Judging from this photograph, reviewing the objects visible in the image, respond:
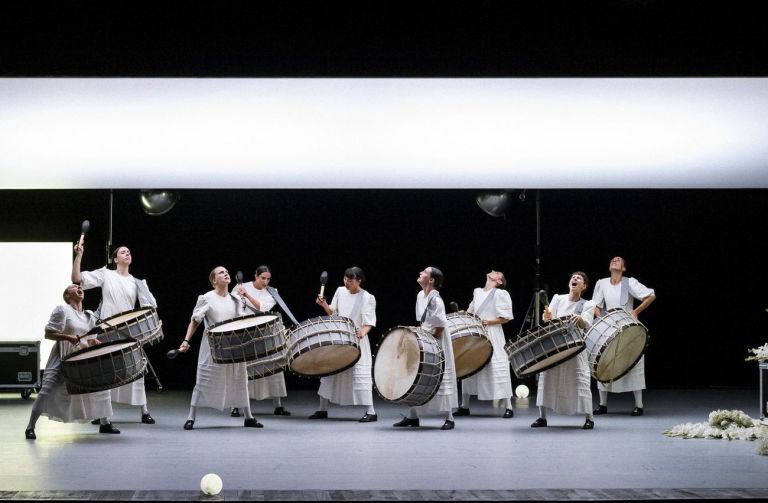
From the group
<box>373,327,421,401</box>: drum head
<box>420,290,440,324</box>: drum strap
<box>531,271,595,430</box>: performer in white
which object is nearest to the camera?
<box>373,327,421,401</box>: drum head

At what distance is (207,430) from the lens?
6.97m

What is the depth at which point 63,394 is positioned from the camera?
6.53 meters

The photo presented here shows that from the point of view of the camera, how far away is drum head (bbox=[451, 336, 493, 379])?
7.89 metres

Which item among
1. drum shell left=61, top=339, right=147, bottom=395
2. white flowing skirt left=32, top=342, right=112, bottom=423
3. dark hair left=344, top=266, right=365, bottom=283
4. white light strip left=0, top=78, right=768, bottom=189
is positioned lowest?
white flowing skirt left=32, top=342, right=112, bottom=423

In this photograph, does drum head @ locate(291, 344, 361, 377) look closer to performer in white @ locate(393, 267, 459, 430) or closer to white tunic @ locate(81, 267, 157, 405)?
performer in white @ locate(393, 267, 459, 430)

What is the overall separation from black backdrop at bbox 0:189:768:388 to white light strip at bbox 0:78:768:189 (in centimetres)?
85

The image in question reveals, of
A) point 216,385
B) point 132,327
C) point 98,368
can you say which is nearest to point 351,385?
point 216,385

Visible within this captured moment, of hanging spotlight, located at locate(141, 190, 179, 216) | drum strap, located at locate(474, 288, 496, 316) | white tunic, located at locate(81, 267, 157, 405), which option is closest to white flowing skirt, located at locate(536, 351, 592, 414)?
drum strap, located at locate(474, 288, 496, 316)

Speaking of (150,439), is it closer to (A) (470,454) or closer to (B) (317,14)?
(A) (470,454)

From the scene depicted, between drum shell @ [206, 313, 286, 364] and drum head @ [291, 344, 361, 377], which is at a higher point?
drum shell @ [206, 313, 286, 364]

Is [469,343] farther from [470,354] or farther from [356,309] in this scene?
[356,309]

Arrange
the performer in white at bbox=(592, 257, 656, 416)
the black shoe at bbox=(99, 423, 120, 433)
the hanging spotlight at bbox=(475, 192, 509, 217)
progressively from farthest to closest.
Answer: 1. the hanging spotlight at bbox=(475, 192, 509, 217)
2. the performer in white at bbox=(592, 257, 656, 416)
3. the black shoe at bbox=(99, 423, 120, 433)

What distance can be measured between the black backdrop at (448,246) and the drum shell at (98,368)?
438 centimetres

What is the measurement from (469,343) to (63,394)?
330cm
